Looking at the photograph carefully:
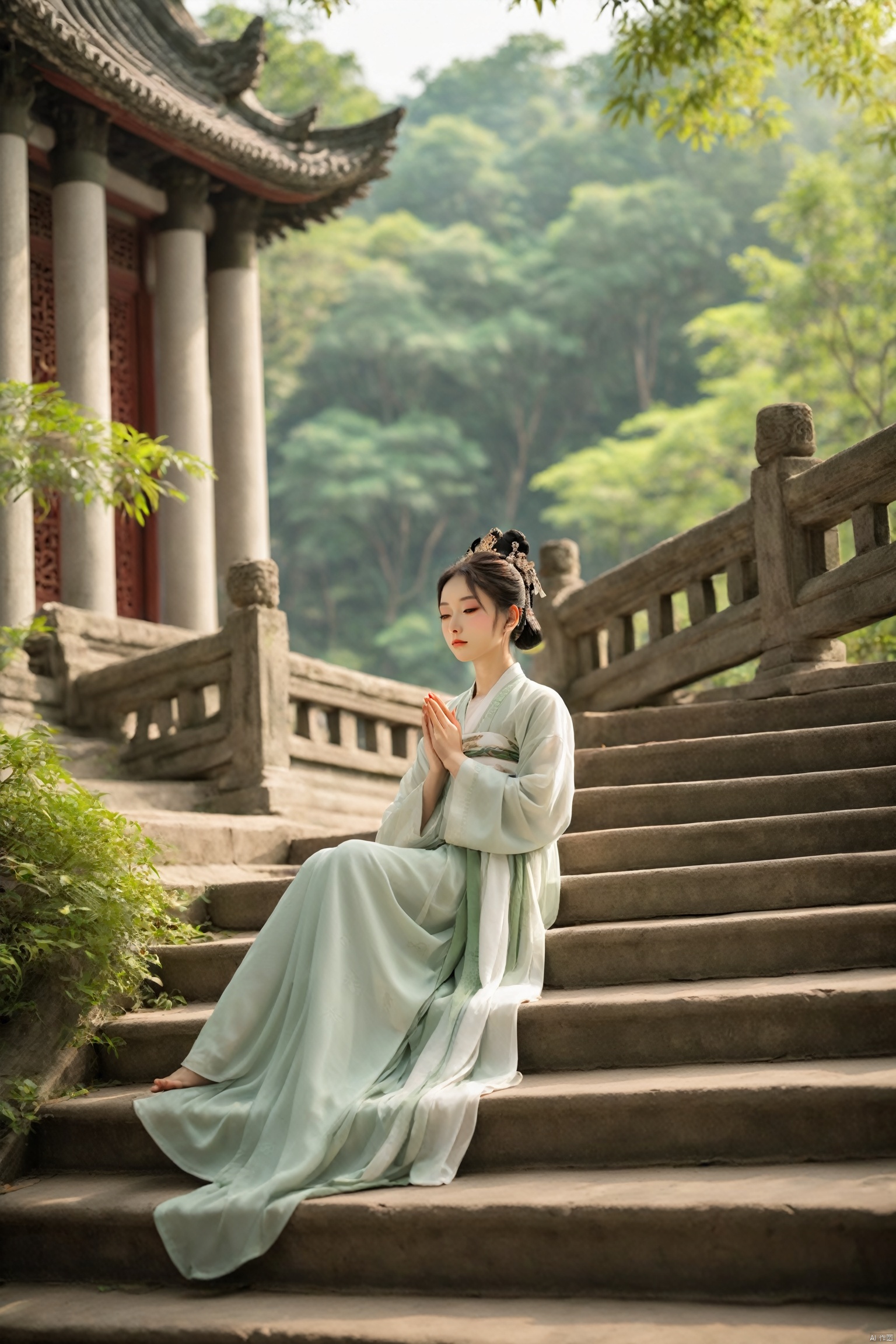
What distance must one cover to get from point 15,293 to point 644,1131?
25.0ft

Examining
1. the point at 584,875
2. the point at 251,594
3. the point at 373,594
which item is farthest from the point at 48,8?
the point at 373,594

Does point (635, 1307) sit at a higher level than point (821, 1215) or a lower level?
lower

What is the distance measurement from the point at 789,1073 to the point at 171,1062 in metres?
1.77

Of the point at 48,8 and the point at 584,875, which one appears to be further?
the point at 48,8

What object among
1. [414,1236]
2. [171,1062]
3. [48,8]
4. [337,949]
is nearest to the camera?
[414,1236]

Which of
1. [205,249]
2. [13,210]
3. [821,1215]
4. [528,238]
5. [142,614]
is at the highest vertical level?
→ [528,238]

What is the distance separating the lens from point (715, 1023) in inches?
125

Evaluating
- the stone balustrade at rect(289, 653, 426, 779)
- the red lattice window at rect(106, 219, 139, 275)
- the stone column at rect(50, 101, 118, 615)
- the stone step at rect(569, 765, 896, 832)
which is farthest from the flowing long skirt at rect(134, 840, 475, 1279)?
the red lattice window at rect(106, 219, 139, 275)

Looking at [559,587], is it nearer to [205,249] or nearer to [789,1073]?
[789,1073]

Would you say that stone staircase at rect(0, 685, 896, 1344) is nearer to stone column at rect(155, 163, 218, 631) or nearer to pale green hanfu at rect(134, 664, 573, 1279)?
pale green hanfu at rect(134, 664, 573, 1279)

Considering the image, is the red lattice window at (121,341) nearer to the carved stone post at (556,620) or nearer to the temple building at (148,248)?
the temple building at (148,248)

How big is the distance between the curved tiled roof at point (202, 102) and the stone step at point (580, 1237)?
25.3 feet

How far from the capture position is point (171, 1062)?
12.2ft

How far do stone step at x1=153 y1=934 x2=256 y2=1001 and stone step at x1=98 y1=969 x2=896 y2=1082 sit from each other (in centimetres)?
108
